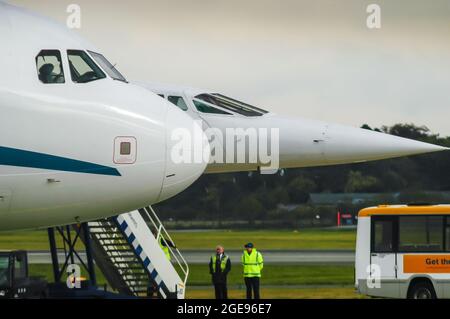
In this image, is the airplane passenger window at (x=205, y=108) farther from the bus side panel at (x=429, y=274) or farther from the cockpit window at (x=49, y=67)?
the cockpit window at (x=49, y=67)

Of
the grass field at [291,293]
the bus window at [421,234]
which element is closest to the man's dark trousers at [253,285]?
the grass field at [291,293]

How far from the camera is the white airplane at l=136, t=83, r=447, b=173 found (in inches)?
1141

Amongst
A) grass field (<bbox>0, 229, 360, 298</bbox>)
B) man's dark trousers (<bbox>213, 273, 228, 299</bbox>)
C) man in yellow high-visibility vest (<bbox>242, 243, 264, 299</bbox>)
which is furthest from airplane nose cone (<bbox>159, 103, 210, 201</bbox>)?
man's dark trousers (<bbox>213, 273, 228, 299</bbox>)

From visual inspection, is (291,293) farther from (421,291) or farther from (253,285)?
(421,291)

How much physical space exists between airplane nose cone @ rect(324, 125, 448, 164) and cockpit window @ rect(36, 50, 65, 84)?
1287cm

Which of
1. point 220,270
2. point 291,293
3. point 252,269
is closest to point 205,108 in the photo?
point 252,269

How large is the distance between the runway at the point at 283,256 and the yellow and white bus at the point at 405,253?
55.7ft

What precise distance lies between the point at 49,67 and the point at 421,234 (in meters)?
19.2

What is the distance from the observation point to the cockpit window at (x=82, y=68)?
17.2m

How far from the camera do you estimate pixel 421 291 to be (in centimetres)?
3303

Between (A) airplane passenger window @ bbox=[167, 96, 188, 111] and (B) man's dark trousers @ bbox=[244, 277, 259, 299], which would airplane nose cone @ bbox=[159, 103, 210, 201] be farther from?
(B) man's dark trousers @ bbox=[244, 277, 259, 299]
